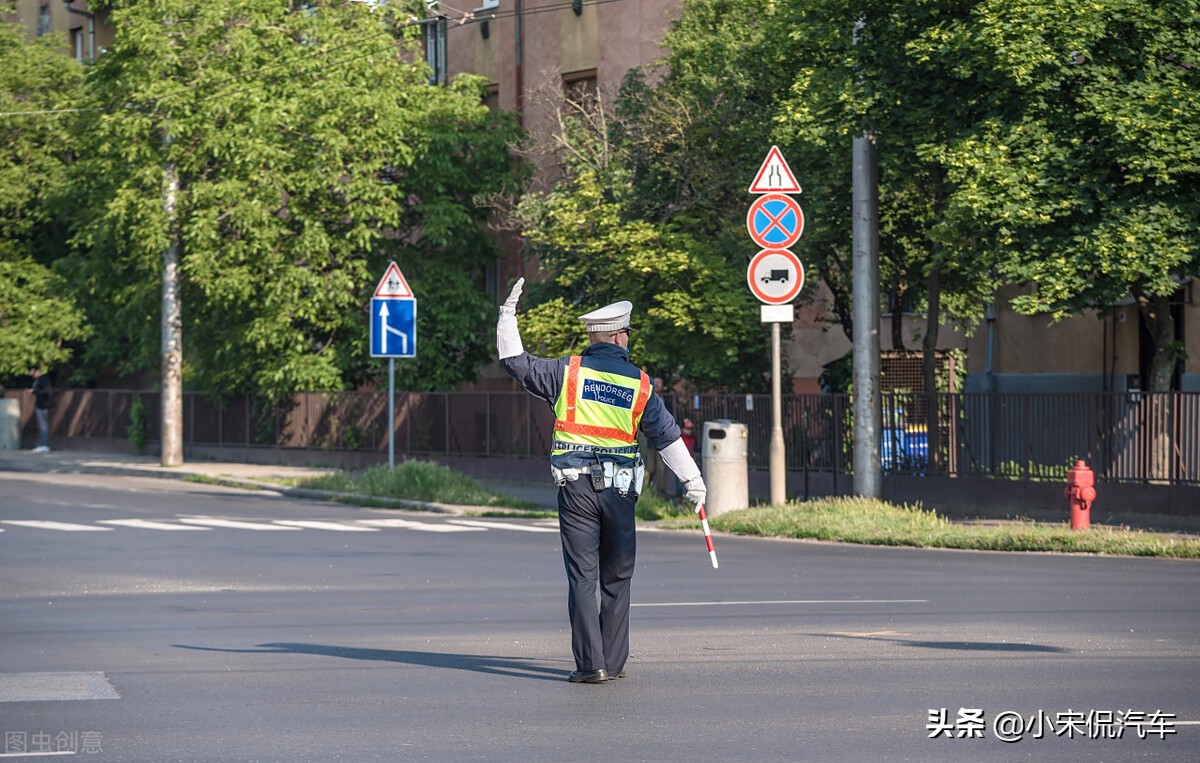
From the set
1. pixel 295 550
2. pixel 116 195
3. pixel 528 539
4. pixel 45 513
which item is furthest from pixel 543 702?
pixel 116 195

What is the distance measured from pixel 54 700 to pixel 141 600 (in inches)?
196

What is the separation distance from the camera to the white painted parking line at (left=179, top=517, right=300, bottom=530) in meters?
21.0

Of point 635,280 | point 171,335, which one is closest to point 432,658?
point 635,280

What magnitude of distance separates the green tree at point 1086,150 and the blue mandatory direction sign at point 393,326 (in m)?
9.23

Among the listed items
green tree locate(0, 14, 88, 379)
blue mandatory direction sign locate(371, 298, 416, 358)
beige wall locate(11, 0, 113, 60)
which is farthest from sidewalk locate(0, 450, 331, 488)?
beige wall locate(11, 0, 113, 60)

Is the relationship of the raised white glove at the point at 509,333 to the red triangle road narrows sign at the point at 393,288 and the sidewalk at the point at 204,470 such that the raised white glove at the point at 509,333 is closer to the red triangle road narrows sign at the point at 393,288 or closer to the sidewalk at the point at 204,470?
the sidewalk at the point at 204,470

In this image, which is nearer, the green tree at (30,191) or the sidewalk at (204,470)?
the sidewalk at (204,470)

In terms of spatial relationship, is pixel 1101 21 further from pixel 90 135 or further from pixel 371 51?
pixel 90 135

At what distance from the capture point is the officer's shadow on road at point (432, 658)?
30.2 ft

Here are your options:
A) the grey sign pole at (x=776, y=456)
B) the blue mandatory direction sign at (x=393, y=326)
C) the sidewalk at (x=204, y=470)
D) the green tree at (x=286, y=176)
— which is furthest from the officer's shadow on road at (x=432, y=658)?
the green tree at (x=286, y=176)

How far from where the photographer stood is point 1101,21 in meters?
19.3

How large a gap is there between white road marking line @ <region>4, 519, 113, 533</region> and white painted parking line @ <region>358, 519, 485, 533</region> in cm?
334

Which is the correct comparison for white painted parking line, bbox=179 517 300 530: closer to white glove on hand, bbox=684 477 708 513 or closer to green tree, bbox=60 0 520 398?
green tree, bbox=60 0 520 398

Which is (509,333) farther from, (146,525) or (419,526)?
(146,525)
